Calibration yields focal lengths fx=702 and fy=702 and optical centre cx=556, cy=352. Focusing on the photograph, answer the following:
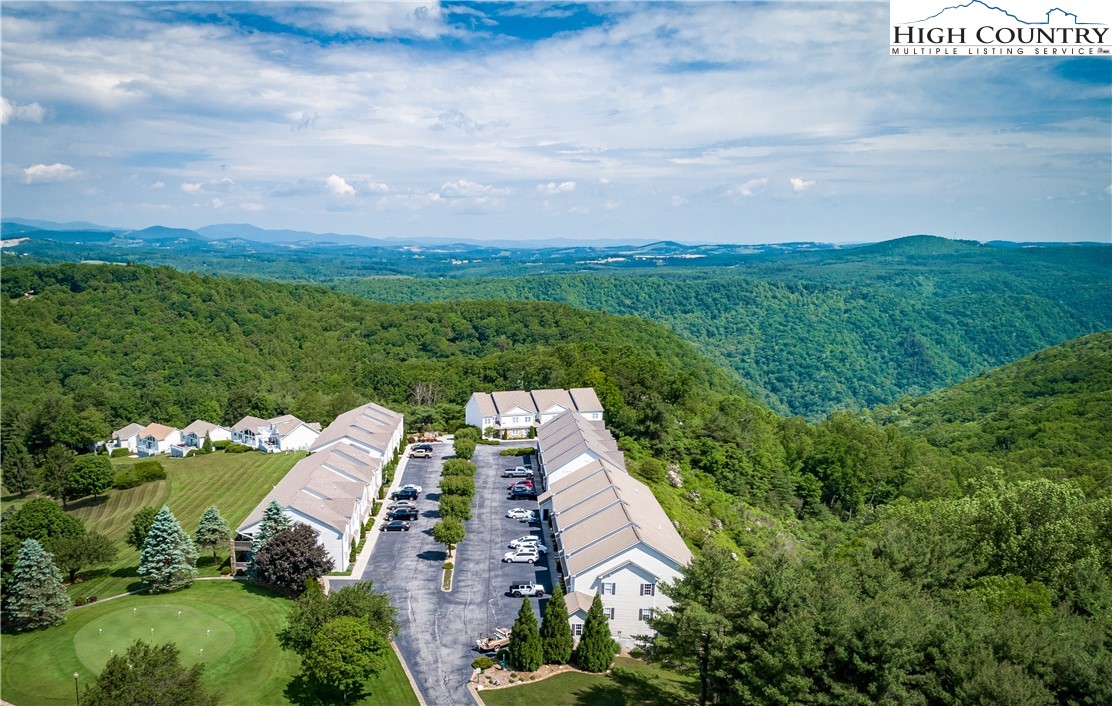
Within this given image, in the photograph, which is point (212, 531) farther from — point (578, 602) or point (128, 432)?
point (128, 432)

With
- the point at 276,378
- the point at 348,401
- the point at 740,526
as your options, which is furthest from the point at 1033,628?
the point at 276,378

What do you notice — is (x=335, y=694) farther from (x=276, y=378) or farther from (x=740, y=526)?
(x=276, y=378)

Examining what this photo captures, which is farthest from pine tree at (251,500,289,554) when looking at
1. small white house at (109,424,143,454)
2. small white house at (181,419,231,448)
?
small white house at (109,424,143,454)

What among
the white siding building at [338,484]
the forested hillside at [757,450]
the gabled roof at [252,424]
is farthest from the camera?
the gabled roof at [252,424]

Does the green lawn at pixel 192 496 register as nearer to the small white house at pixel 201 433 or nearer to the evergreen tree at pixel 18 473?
the evergreen tree at pixel 18 473

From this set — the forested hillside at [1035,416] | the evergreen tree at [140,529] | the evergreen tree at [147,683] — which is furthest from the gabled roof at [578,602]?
the forested hillside at [1035,416]

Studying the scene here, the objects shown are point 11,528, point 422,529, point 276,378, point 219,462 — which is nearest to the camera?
point 11,528

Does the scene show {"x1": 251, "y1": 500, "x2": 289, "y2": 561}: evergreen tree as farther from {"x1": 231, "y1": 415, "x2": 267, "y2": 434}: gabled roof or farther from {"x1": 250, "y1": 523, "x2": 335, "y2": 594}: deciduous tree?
{"x1": 231, "y1": 415, "x2": 267, "y2": 434}: gabled roof

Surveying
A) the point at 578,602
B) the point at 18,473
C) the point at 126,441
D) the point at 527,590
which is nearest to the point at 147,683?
the point at 578,602
